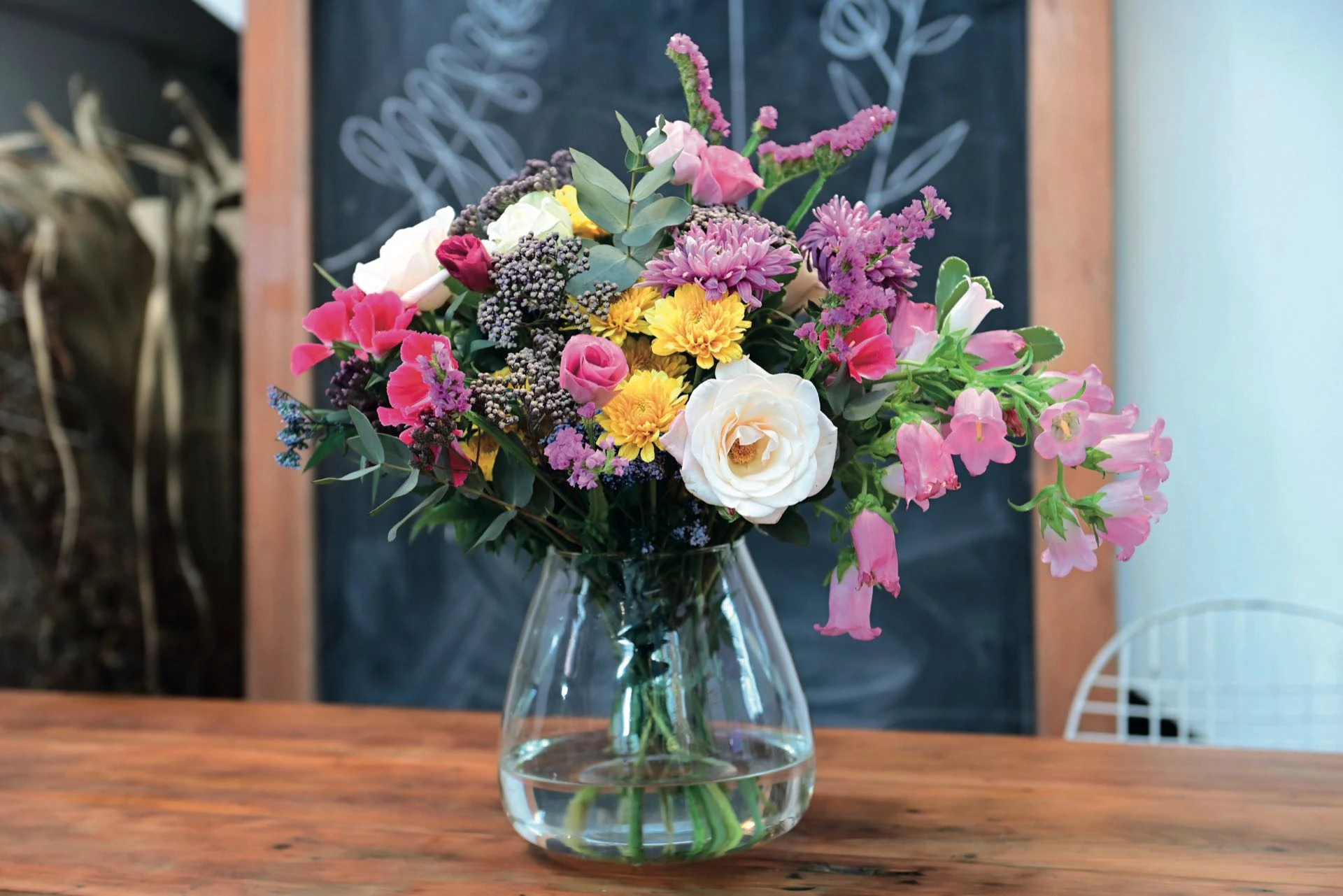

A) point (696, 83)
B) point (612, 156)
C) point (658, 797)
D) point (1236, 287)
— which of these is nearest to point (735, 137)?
point (612, 156)

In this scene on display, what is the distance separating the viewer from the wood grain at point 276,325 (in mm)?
1906

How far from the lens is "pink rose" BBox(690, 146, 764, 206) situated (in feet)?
2.32

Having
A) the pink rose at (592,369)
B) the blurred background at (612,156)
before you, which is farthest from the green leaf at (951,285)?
the blurred background at (612,156)

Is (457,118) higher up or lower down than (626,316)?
higher up

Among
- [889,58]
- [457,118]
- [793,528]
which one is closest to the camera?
[793,528]

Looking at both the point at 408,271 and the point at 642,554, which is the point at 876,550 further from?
the point at 408,271

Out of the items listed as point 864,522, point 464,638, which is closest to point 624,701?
point 864,522

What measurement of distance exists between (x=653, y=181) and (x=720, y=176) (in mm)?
60

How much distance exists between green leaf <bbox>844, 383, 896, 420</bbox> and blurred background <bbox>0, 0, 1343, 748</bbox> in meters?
0.80

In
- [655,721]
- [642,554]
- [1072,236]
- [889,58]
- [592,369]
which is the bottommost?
[655,721]

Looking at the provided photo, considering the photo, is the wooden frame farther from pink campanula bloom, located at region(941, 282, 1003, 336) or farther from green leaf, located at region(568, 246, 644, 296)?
pink campanula bloom, located at region(941, 282, 1003, 336)

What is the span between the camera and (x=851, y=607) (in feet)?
2.15

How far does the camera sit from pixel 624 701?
73 cm

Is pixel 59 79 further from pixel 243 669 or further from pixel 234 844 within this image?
pixel 234 844
